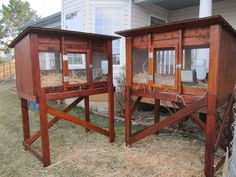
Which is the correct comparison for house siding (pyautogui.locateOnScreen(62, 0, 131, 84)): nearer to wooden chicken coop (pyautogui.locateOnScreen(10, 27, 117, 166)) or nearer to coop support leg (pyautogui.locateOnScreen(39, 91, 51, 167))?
wooden chicken coop (pyautogui.locateOnScreen(10, 27, 117, 166))

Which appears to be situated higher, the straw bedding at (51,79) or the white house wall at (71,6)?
the white house wall at (71,6)

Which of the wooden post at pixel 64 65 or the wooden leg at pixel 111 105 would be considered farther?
the wooden leg at pixel 111 105

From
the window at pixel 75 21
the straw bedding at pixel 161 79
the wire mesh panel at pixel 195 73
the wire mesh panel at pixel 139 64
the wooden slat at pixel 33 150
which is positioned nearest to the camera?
the wire mesh panel at pixel 195 73

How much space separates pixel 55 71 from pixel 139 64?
1.45m

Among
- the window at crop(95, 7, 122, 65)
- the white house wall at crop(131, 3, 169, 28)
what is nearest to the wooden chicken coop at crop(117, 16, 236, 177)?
the window at crop(95, 7, 122, 65)

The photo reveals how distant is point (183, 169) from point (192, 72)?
1.42 metres

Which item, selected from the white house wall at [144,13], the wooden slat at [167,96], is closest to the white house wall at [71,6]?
the white house wall at [144,13]

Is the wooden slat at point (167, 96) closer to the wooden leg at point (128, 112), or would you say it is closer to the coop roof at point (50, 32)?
the wooden leg at point (128, 112)

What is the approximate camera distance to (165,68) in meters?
3.55

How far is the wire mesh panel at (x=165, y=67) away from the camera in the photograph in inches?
128

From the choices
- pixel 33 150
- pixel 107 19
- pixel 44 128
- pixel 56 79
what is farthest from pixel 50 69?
pixel 107 19

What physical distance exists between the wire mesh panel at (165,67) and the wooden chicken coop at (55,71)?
0.96 meters

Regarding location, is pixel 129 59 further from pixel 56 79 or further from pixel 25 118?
pixel 25 118

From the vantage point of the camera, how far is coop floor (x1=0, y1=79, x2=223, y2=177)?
3085 mm
